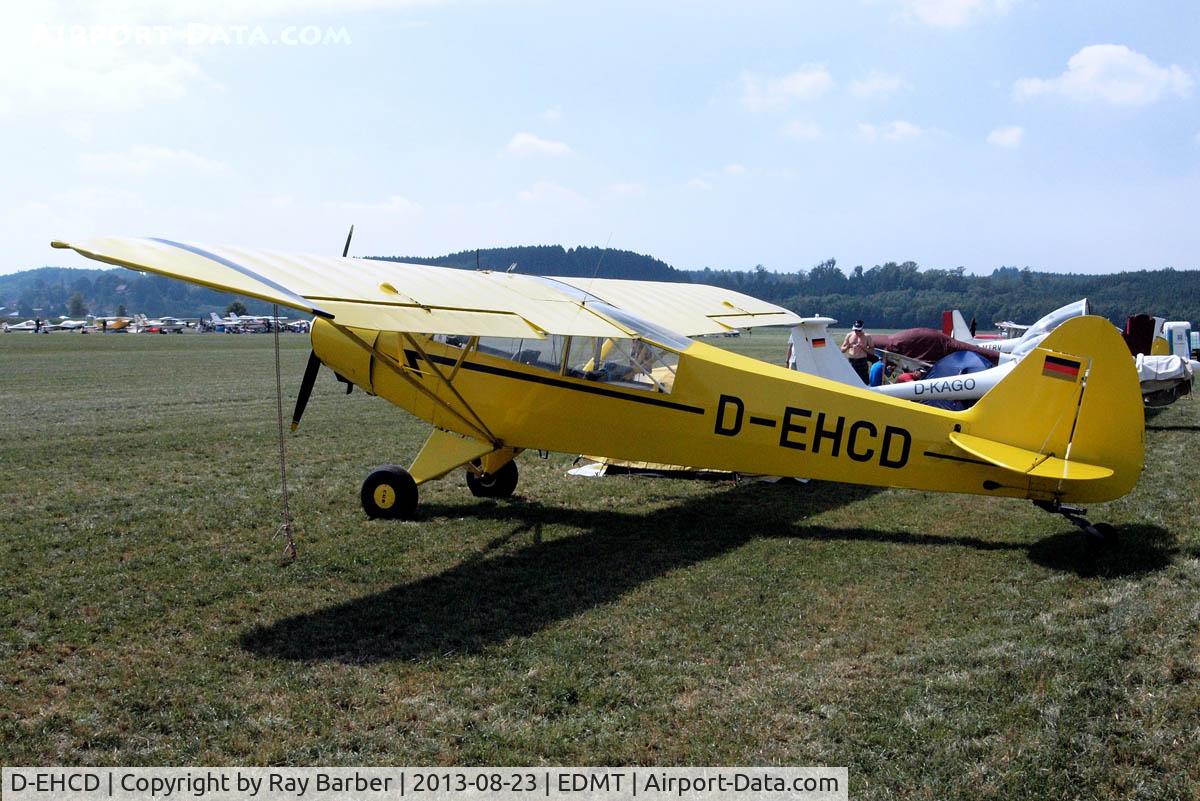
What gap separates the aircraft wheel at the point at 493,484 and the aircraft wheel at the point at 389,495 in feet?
3.76

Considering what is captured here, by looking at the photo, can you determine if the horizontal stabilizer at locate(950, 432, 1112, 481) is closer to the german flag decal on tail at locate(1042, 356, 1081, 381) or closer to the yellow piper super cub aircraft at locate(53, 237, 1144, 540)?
the yellow piper super cub aircraft at locate(53, 237, 1144, 540)

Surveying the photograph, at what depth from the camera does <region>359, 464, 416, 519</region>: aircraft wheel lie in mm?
7566

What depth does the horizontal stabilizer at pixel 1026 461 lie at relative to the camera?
583cm

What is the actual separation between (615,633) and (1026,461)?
3.16 meters

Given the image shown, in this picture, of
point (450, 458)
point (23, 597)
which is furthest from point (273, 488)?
point (23, 597)

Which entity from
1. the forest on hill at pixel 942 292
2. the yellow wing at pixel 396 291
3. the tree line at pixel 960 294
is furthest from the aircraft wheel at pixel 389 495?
the tree line at pixel 960 294

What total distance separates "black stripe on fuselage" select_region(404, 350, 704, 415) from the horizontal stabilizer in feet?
6.52

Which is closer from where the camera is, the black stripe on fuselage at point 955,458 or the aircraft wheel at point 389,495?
the black stripe on fuselage at point 955,458

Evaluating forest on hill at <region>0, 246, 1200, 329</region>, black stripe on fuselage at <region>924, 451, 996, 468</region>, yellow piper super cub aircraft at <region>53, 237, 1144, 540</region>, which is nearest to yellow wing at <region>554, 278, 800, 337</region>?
yellow piper super cub aircraft at <region>53, 237, 1144, 540</region>

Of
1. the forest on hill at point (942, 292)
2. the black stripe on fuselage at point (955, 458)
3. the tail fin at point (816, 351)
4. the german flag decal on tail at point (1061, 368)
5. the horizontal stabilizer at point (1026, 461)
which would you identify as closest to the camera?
the horizontal stabilizer at point (1026, 461)

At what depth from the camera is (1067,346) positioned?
601cm

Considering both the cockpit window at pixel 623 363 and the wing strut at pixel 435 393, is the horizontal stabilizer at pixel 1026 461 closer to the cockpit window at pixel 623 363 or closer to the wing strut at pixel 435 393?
the cockpit window at pixel 623 363

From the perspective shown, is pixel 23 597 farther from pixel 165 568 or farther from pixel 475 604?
pixel 475 604

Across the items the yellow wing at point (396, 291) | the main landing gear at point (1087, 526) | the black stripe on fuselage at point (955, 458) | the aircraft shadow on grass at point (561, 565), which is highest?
the yellow wing at point (396, 291)
